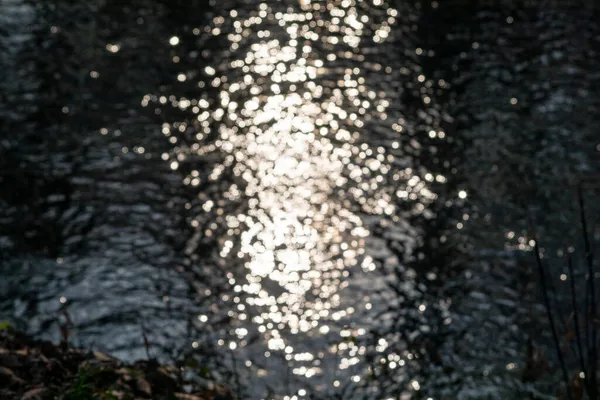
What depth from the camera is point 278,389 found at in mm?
5590

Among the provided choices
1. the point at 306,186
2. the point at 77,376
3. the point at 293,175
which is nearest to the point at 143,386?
the point at 77,376

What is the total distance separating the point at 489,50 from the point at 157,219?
4.21 metres

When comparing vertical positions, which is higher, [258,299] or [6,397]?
[6,397]

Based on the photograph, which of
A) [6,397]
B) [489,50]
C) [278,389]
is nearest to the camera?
[6,397]

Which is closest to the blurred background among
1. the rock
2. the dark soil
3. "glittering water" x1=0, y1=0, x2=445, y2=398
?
"glittering water" x1=0, y1=0, x2=445, y2=398

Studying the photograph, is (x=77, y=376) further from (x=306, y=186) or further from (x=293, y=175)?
(x=293, y=175)

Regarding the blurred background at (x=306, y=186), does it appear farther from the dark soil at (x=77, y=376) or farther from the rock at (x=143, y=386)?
the rock at (x=143, y=386)

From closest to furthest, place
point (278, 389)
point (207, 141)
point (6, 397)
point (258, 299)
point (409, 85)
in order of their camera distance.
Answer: point (6, 397), point (278, 389), point (258, 299), point (207, 141), point (409, 85)

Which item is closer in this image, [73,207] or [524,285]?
[524,285]

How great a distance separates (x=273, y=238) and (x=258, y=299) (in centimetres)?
74

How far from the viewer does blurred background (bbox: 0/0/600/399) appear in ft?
19.7

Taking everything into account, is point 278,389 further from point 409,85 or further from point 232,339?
point 409,85

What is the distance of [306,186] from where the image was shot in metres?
7.60

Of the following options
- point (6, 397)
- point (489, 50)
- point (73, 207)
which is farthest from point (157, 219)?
point (489, 50)
